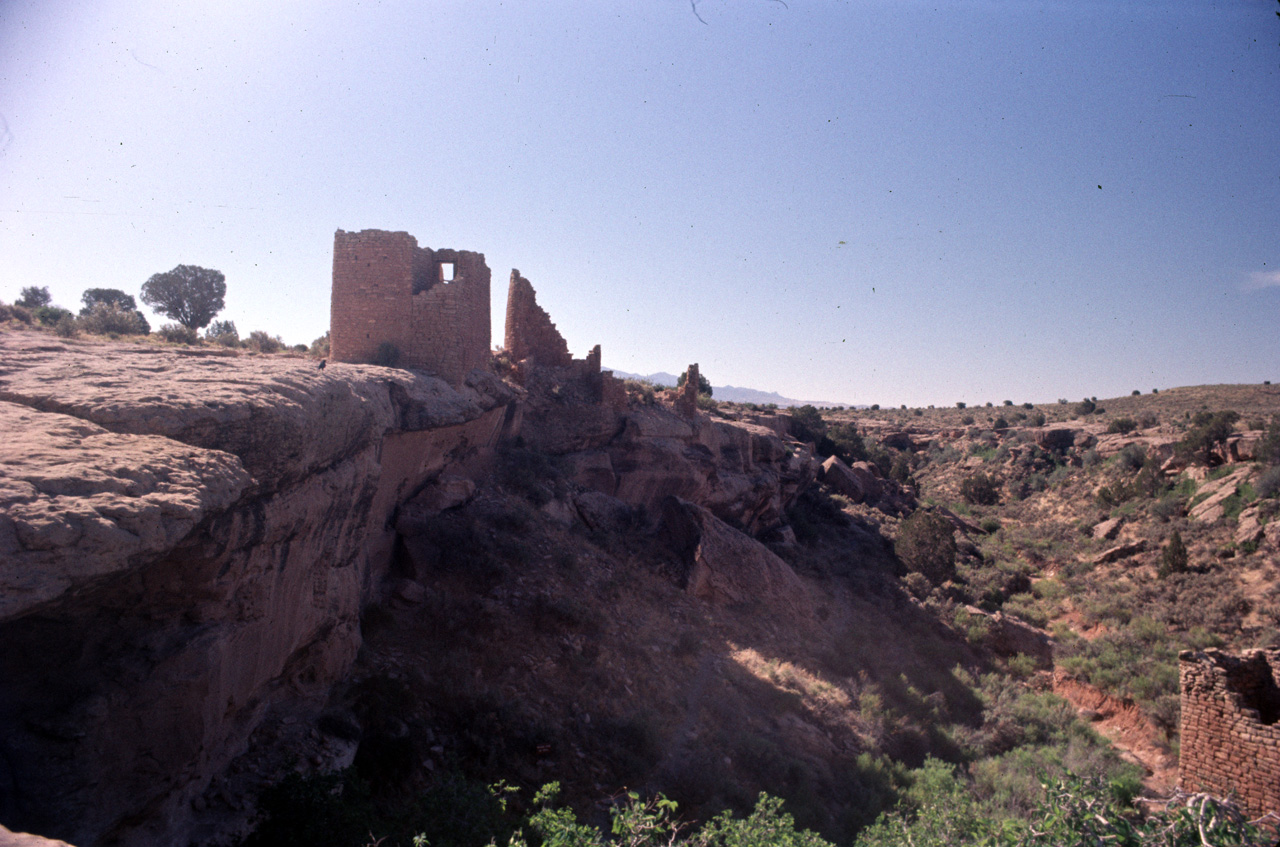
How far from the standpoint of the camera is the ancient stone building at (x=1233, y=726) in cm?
849

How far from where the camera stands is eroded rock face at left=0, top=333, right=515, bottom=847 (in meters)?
3.21

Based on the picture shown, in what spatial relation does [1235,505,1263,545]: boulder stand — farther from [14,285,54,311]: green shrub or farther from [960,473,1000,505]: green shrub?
[14,285,54,311]: green shrub

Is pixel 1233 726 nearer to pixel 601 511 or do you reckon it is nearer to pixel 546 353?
pixel 601 511

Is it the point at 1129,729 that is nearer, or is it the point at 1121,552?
the point at 1129,729

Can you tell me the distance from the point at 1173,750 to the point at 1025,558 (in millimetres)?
11932

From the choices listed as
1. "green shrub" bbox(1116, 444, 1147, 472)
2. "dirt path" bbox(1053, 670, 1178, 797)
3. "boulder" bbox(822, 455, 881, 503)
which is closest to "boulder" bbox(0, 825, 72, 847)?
"dirt path" bbox(1053, 670, 1178, 797)

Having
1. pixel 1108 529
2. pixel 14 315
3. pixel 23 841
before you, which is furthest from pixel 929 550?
pixel 14 315

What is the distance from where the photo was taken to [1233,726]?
883 cm

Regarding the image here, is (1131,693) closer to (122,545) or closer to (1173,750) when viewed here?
(1173,750)

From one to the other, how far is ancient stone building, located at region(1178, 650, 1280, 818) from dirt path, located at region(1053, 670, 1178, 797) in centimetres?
88

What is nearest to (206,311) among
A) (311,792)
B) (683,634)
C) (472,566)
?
(472,566)

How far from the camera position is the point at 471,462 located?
474 inches

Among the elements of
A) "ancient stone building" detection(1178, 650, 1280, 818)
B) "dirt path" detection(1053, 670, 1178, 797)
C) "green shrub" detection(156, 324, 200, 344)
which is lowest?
"dirt path" detection(1053, 670, 1178, 797)

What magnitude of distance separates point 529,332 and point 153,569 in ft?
46.0
